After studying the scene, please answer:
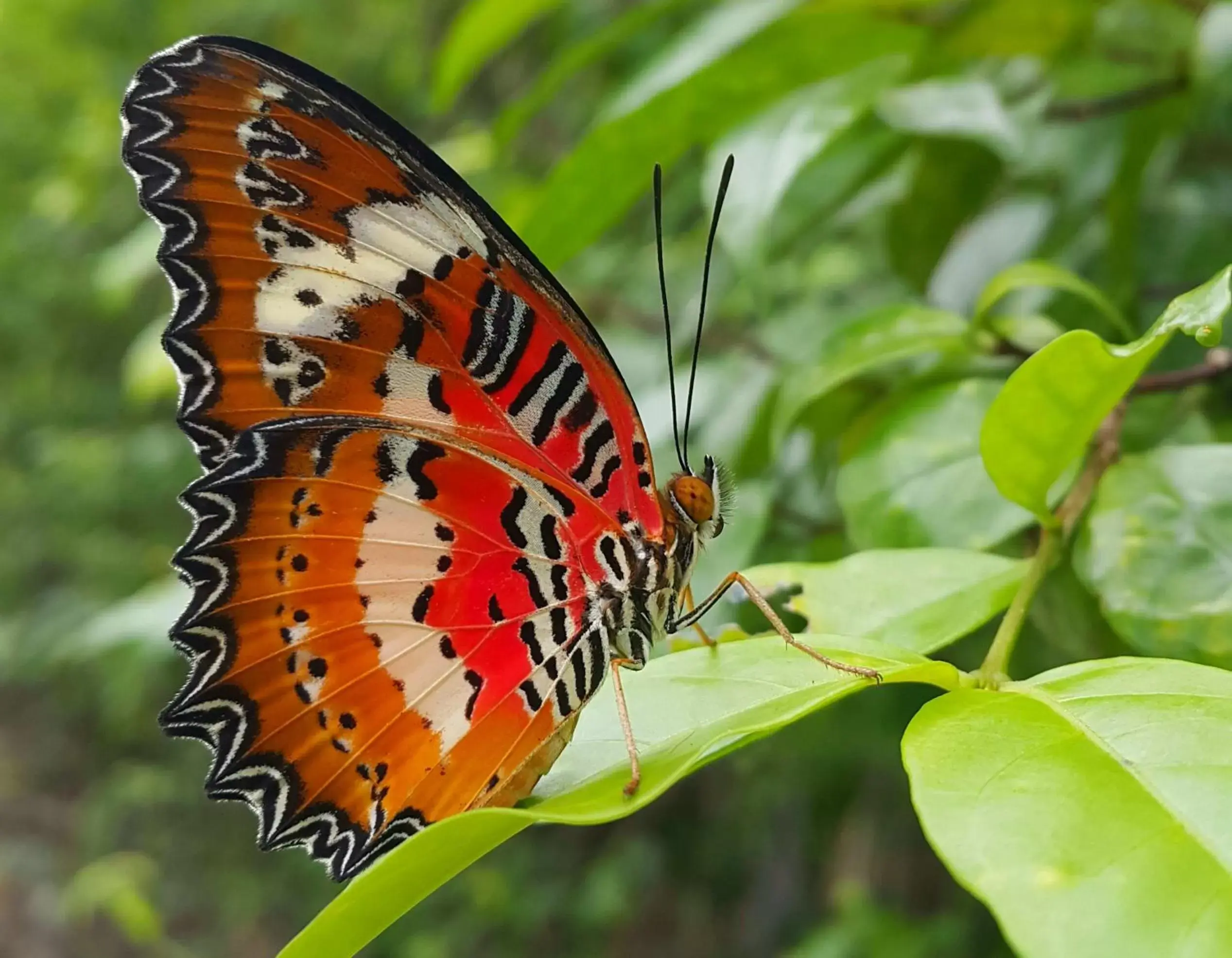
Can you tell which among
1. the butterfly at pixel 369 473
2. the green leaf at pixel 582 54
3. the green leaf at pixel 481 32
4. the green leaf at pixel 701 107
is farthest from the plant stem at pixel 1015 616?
the green leaf at pixel 481 32

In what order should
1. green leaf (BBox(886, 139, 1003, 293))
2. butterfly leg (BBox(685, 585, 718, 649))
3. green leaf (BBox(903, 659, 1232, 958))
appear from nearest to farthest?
1. green leaf (BBox(903, 659, 1232, 958))
2. butterfly leg (BBox(685, 585, 718, 649))
3. green leaf (BBox(886, 139, 1003, 293))

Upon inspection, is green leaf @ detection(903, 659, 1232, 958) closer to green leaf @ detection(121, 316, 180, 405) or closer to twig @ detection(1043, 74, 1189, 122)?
twig @ detection(1043, 74, 1189, 122)

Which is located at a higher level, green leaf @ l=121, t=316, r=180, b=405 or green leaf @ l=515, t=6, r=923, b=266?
green leaf @ l=121, t=316, r=180, b=405

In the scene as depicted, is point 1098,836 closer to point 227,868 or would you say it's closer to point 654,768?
point 654,768

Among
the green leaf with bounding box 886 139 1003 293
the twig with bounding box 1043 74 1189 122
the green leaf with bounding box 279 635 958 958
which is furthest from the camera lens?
the green leaf with bounding box 886 139 1003 293

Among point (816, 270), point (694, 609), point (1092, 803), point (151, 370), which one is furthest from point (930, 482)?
point (151, 370)

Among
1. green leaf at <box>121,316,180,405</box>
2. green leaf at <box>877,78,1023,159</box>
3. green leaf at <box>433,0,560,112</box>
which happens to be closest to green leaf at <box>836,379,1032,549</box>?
green leaf at <box>877,78,1023,159</box>

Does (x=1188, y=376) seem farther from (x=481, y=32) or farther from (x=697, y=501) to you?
(x=481, y=32)
